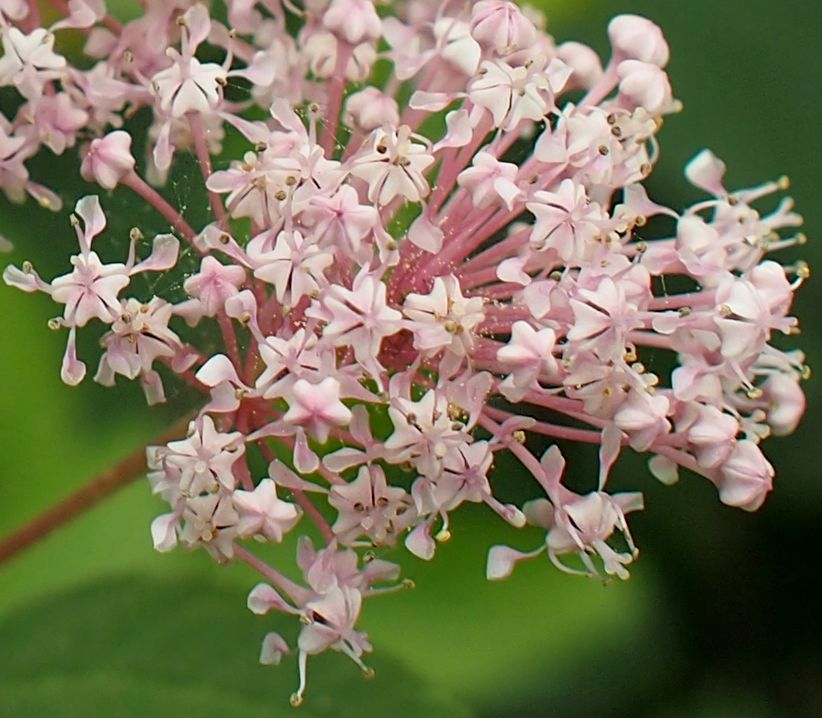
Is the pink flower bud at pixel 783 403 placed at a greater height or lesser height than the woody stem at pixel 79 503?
greater

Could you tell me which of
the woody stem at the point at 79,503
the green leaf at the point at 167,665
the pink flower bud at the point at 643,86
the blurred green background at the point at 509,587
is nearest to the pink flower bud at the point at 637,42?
the pink flower bud at the point at 643,86

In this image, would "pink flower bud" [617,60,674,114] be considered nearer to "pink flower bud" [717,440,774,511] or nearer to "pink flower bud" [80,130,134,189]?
"pink flower bud" [717,440,774,511]

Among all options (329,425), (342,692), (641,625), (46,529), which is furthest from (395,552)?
(329,425)

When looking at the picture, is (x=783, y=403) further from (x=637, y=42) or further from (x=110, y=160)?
(x=110, y=160)

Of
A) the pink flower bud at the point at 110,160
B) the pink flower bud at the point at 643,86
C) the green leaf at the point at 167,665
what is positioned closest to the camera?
the pink flower bud at the point at 110,160

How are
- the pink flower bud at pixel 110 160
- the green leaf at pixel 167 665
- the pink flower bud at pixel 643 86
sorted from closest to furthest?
the pink flower bud at pixel 110 160, the pink flower bud at pixel 643 86, the green leaf at pixel 167 665

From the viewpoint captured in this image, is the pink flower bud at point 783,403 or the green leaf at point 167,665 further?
the green leaf at point 167,665

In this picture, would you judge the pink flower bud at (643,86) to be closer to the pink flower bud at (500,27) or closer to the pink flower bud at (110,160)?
the pink flower bud at (500,27)
